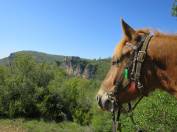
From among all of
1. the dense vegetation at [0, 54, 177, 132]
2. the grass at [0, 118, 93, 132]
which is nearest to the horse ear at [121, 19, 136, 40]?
the grass at [0, 118, 93, 132]

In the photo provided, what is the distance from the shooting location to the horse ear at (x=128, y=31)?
12.1 ft

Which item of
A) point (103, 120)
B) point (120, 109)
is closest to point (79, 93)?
point (103, 120)

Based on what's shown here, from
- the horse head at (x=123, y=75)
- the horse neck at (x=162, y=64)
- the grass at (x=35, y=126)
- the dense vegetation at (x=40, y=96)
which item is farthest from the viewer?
the dense vegetation at (x=40, y=96)

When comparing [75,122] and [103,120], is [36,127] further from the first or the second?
[103,120]

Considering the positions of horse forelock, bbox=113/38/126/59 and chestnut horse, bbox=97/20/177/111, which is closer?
chestnut horse, bbox=97/20/177/111

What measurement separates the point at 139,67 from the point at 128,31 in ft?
1.26

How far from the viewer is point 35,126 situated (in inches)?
1614

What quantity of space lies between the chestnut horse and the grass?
3155cm

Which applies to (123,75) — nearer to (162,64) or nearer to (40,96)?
(162,64)

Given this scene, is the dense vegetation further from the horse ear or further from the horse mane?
the horse ear

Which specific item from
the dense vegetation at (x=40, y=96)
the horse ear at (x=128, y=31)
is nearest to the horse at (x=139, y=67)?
the horse ear at (x=128, y=31)

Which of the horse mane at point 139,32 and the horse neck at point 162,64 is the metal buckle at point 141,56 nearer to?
the horse neck at point 162,64

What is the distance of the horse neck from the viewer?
11.9 feet

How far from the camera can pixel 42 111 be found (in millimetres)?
45938
